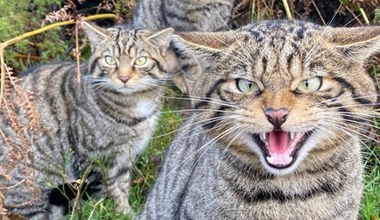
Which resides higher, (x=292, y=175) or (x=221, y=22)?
(x=221, y=22)

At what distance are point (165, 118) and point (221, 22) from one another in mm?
952

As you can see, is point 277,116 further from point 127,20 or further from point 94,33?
point 127,20

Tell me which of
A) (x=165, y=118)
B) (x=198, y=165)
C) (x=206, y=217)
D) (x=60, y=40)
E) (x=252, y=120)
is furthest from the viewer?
(x=60, y=40)

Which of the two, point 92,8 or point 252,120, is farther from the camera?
point 92,8

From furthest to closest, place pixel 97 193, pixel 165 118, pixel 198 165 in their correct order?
pixel 165 118 → pixel 97 193 → pixel 198 165

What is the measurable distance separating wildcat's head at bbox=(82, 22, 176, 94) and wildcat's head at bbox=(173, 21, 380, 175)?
210cm

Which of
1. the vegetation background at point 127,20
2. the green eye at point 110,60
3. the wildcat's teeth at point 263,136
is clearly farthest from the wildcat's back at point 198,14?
the wildcat's teeth at point 263,136

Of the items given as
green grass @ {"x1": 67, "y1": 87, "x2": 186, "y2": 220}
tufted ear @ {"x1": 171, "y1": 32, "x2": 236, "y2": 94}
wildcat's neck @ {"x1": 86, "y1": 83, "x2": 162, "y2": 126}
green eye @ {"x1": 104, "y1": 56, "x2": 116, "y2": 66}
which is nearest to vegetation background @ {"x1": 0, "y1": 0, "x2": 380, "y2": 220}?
green grass @ {"x1": 67, "y1": 87, "x2": 186, "y2": 220}

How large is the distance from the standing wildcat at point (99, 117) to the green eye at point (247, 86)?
2.27 m

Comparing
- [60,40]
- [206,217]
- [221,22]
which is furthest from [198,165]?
[60,40]

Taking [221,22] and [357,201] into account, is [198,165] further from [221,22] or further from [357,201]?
[221,22]

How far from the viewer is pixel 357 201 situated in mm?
3580

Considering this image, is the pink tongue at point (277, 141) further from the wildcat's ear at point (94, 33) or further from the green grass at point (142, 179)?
the wildcat's ear at point (94, 33)

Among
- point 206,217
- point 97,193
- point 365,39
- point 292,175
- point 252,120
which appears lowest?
point 97,193
